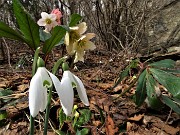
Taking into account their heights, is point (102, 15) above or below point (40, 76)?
above

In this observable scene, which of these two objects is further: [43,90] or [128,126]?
[128,126]

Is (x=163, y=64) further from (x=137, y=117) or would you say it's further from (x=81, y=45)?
(x=81, y=45)

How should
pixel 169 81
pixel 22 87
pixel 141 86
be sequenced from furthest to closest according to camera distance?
pixel 22 87, pixel 141 86, pixel 169 81

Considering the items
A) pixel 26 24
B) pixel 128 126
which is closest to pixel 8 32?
pixel 26 24

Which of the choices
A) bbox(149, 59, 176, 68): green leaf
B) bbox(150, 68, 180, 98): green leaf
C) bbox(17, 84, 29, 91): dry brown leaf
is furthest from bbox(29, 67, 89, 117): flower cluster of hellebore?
bbox(17, 84, 29, 91): dry brown leaf

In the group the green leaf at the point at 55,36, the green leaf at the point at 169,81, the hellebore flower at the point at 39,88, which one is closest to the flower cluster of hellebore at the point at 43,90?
the hellebore flower at the point at 39,88

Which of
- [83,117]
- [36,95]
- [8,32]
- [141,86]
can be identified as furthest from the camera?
[83,117]

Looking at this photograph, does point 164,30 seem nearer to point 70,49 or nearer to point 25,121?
point 25,121

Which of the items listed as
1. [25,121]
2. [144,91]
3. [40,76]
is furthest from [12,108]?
[40,76]
